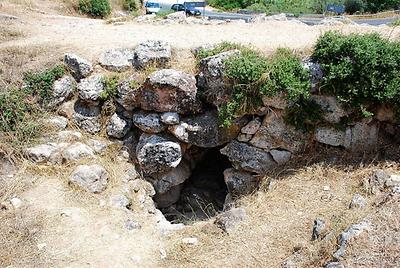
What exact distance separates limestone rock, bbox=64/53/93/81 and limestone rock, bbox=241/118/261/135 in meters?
4.45

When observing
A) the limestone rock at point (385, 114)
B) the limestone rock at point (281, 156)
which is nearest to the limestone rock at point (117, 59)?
the limestone rock at point (281, 156)

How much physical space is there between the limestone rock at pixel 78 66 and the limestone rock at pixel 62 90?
0.68 feet

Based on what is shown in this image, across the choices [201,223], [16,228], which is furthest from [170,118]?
[16,228]

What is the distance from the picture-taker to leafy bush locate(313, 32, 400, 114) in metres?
8.87

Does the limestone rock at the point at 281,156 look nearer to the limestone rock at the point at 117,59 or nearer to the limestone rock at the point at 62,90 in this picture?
the limestone rock at the point at 117,59

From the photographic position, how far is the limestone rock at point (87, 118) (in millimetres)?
11242

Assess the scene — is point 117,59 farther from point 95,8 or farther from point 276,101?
point 95,8

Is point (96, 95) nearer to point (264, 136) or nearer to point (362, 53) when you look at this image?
point (264, 136)

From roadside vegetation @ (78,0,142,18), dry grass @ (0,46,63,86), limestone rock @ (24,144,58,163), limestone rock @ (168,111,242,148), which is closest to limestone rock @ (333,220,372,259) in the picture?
limestone rock @ (168,111,242,148)

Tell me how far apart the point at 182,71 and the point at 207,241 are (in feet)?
14.6

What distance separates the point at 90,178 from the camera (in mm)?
10078

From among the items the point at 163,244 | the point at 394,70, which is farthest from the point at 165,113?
the point at 394,70

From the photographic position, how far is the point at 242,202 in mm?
10055

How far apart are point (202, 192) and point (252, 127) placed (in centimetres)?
312
